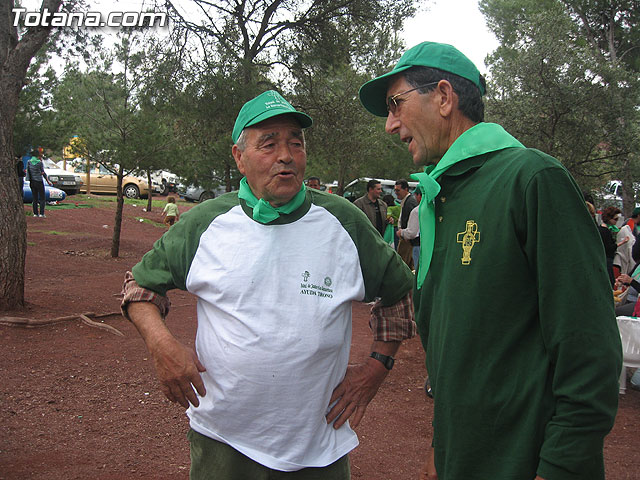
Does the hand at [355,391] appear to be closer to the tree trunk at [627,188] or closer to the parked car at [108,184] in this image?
the tree trunk at [627,188]

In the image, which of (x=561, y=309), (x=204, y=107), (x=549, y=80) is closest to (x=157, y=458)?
(x=561, y=309)

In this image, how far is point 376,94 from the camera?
2102 mm

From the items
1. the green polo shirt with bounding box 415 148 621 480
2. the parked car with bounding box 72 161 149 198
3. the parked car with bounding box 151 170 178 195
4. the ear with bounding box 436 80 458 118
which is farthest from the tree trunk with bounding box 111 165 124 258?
the parked car with bounding box 151 170 178 195

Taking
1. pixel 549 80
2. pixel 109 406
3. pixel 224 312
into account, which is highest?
pixel 549 80

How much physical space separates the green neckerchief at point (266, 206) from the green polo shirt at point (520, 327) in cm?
71

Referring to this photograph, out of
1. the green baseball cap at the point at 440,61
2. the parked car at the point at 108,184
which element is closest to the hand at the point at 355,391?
the green baseball cap at the point at 440,61

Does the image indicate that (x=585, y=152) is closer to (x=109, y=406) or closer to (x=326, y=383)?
(x=109, y=406)

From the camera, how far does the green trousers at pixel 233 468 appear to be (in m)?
2.13

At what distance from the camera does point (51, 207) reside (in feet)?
68.4

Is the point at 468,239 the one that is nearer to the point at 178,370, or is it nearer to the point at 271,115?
the point at 271,115

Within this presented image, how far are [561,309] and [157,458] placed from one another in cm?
334

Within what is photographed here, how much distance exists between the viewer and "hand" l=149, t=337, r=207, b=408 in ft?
6.87

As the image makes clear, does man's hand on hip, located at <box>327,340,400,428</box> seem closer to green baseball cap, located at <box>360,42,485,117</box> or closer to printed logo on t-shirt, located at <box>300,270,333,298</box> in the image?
printed logo on t-shirt, located at <box>300,270,333,298</box>

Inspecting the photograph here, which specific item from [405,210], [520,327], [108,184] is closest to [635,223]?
[405,210]
